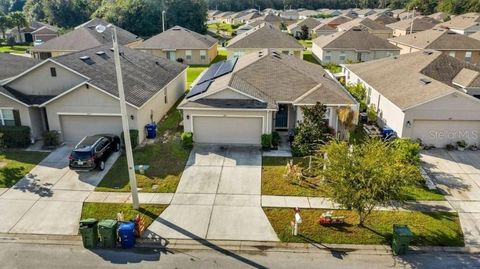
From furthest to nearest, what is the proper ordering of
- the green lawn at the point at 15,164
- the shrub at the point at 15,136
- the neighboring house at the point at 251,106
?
the neighboring house at the point at 251,106 → the shrub at the point at 15,136 → the green lawn at the point at 15,164

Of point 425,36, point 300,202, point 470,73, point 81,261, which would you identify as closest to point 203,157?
point 300,202

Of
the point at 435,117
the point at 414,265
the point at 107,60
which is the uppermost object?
the point at 107,60

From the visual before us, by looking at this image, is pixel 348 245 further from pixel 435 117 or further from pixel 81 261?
pixel 435 117

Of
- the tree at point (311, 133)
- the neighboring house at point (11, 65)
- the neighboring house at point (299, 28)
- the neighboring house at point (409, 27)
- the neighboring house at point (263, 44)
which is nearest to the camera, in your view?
the tree at point (311, 133)

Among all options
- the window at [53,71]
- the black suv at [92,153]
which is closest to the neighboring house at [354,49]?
the window at [53,71]

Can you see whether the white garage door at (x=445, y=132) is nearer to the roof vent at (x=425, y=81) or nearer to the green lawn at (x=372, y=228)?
the roof vent at (x=425, y=81)

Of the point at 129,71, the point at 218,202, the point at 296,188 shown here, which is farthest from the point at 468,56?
the point at 218,202
